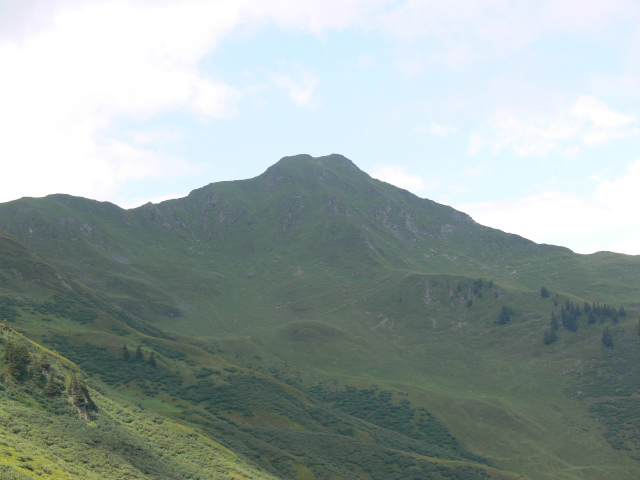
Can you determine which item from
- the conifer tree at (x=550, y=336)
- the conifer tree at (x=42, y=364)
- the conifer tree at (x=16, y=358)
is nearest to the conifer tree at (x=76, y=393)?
the conifer tree at (x=42, y=364)

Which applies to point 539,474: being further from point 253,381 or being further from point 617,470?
point 253,381

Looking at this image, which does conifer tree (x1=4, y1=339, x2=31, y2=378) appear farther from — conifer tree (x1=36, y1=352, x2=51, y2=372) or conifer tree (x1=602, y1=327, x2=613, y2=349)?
conifer tree (x1=602, y1=327, x2=613, y2=349)

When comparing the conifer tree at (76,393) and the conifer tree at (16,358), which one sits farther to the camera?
the conifer tree at (76,393)

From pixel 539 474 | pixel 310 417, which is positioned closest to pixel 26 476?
pixel 310 417

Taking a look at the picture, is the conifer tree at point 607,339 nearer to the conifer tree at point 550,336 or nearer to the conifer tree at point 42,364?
the conifer tree at point 550,336

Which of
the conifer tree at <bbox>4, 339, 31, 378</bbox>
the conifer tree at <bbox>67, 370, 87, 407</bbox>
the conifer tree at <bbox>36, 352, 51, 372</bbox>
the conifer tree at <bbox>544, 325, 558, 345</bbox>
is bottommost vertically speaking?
the conifer tree at <bbox>544, 325, 558, 345</bbox>

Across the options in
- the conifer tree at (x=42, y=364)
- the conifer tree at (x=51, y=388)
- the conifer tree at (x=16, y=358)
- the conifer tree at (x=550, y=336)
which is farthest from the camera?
the conifer tree at (x=550, y=336)

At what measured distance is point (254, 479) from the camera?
6012 cm

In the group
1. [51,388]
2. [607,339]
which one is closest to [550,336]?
[607,339]

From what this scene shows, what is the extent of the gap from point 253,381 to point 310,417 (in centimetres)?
1992

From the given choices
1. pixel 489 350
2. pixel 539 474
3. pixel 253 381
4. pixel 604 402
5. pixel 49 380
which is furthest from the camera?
pixel 489 350

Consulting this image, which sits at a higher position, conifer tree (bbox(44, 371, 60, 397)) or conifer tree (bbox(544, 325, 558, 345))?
conifer tree (bbox(44, 371, 60, 397))

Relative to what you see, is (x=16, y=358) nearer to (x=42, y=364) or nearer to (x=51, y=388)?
(x=42, y=364)

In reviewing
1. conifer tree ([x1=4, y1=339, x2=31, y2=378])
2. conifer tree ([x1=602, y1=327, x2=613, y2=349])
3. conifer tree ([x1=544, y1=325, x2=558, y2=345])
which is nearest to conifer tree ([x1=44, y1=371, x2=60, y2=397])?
conifer tree ([x1=4, y1=339, x2=31, y2=378])
